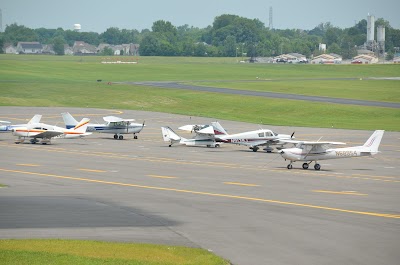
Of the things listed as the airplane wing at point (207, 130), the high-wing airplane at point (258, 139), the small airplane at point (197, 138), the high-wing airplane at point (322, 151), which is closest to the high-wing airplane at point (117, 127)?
the small airplane at point (197, 138)

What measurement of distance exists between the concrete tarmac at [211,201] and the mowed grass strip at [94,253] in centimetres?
115

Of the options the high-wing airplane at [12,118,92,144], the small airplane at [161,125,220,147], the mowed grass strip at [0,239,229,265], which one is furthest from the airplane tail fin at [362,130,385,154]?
the mowed grass strip at [0,239,229,265]

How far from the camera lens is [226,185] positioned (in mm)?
53250

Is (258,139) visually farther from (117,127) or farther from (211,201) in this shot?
(211,201)

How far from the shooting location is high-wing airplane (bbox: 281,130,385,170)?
201 ft

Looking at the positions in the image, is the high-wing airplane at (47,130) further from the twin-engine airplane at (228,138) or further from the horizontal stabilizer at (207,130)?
the horizontal stabilizer at (207,130)

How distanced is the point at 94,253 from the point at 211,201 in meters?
14.3

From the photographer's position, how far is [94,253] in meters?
33.1

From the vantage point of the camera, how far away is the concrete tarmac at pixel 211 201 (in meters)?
35.8

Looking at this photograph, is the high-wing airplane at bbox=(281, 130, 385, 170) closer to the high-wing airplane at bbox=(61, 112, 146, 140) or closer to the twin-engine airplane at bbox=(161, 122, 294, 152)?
the twin-engine airplane at bbox=(161, 122, 294, 152)

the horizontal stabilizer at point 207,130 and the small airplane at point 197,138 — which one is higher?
the horizontal stabilizer at point 207,130

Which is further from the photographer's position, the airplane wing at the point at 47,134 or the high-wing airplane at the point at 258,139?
the airplane wing at the point at 47,134

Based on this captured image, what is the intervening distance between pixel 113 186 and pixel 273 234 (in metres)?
17.5

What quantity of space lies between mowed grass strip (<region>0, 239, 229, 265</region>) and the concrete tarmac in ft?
3.76
